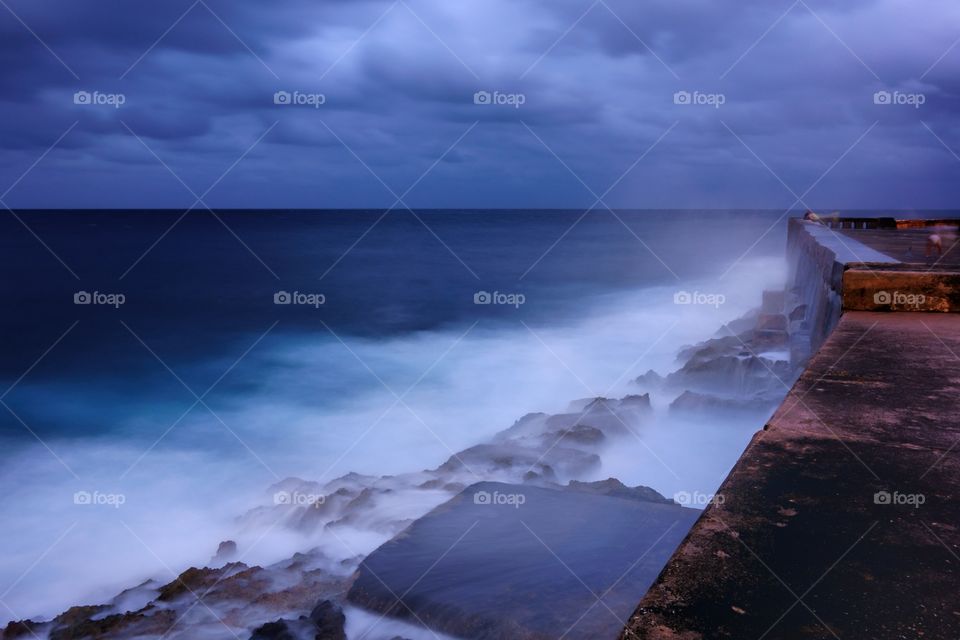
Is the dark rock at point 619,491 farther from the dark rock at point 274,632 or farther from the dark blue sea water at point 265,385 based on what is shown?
the dark rock at point 274,632

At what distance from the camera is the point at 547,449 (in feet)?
25.6

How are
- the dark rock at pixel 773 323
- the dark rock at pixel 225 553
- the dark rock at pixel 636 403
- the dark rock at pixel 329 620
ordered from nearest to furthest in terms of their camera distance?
the dark rock at pixel 329 620, the dark rock at pixel 225 553, the dark rock at pixel 636 403, the dark rock at pixel 773 323

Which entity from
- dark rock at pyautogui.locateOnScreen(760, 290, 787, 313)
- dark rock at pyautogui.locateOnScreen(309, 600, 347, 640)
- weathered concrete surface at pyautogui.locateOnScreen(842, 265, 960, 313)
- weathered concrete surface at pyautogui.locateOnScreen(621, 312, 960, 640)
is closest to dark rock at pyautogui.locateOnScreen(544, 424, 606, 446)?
weathered concrete surface at pyautogui.locateOnScreen(842, 265, 960, 313)

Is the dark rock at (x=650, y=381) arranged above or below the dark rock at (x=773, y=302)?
below

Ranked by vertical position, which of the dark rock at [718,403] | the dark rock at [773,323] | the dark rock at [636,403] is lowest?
the dark rock at [718,403]

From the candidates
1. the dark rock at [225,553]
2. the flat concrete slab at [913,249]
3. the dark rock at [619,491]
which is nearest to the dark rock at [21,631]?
the dark rock at [225,553]

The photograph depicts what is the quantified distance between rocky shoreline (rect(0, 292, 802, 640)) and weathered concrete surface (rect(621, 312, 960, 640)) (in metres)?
2.20

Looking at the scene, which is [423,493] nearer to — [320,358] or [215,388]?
[215,388]

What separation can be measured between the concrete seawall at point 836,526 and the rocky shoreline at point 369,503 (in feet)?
7.16

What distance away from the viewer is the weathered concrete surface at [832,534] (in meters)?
1.54

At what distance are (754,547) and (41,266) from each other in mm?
37403

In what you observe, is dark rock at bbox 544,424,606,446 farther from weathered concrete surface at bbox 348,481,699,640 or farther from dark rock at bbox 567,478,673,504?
weathered concrete surface at bbox 348,481,699,640

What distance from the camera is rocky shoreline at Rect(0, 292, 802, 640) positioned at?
4.75 m

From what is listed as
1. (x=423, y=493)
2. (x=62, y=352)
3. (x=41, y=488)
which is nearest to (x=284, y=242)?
(x=62, y=352)
